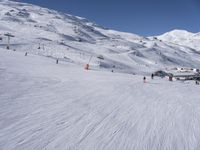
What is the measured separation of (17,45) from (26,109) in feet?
237

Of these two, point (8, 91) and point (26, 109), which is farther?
point (8, 91)

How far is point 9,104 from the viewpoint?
9977 millimetres

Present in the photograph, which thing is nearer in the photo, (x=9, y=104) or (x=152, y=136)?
(x=152, y=136)

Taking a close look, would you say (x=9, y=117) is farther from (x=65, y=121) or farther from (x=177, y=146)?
(x=177, y=146)

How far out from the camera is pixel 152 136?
909 cm

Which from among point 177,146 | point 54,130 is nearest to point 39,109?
point 54,130

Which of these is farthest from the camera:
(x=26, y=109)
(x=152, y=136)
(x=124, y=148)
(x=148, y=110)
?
(x=148, y=110)

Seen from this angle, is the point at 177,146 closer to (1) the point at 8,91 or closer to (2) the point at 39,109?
(2) the point at 39,109

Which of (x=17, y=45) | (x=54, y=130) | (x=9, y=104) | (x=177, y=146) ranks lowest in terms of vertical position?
(x=177, y=146)

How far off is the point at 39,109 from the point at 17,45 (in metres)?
72.1

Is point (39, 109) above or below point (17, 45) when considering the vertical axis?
below

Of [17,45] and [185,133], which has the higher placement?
[17,45]

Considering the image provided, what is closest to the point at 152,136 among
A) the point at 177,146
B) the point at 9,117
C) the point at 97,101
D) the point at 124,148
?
the point at 177,146

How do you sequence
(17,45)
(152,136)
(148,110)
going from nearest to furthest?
(152,136) → (148,110) → (17,45)
